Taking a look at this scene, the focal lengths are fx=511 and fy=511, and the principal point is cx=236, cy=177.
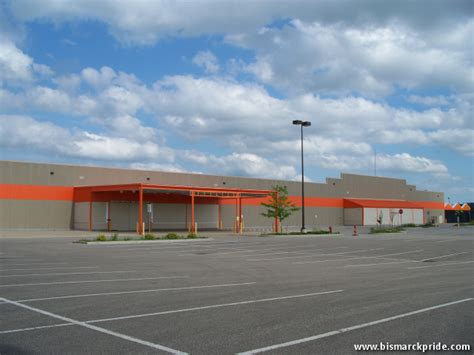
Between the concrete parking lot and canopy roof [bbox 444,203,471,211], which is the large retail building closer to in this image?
the concrete parking lot

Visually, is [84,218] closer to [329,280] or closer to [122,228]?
[122,228]

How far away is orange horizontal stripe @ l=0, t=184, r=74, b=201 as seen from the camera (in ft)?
139

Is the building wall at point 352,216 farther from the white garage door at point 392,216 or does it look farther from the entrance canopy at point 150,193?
the entrance canopy at point 150,193

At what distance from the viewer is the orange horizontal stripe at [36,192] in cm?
4244

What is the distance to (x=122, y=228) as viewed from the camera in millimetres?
47969

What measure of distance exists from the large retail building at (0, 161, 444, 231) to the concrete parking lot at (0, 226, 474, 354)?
2134 centimetres

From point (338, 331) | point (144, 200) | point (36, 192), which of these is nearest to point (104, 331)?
point (338, 331)

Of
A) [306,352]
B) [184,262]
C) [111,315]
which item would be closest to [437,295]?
[306,352]

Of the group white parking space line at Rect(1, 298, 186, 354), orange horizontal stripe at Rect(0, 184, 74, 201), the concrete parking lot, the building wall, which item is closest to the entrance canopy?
orange horizontal stripe at Rect(0, 184, 74, 201)

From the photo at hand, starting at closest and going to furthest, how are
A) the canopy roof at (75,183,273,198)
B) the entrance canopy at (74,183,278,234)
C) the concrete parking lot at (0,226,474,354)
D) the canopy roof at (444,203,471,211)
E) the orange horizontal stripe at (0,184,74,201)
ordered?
the concrete parking lot at (0,226,474,354) < the canopy roof at (75,183,273,198) < the entrance canopy at (74,183,278,234) < the orange horizontal stripe at (0,184,74,201) < the canopy roof at (444,203,471,211)

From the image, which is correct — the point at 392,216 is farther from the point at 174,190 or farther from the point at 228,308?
the point at 228,308

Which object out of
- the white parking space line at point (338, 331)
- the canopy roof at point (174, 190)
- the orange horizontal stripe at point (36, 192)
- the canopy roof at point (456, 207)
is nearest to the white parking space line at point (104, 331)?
the white parking space line at point (338, 331)

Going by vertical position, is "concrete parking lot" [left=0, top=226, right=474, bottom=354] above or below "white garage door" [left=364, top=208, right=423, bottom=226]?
below

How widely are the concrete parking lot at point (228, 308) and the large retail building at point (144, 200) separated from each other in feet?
70.0
